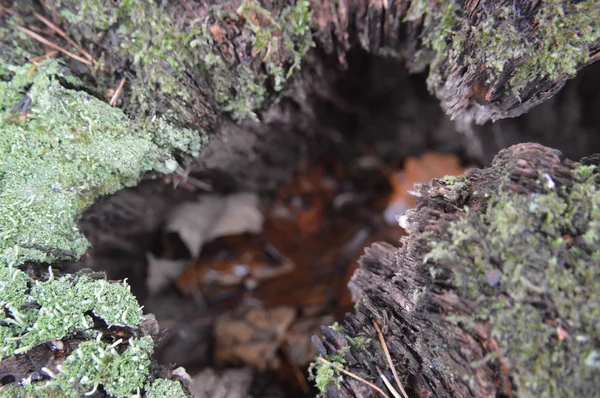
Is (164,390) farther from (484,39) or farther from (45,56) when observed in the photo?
(484,39)

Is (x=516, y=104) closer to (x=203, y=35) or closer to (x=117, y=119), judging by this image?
(x=203, y=35)

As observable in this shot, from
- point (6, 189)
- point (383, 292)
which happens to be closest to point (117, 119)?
point (6, 189)

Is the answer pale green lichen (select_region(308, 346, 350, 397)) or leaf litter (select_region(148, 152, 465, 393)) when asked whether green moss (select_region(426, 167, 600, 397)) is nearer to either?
pale green lichen (select_region(308, 346, 350, 397))

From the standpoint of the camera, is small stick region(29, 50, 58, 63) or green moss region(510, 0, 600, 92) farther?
small stick region(29, 50, 58, 63)

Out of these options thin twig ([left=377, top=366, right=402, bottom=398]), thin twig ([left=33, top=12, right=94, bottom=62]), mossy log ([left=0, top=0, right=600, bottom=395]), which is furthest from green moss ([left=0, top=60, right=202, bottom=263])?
thin twig ([left=377, top=366, right=402, bottom=398])

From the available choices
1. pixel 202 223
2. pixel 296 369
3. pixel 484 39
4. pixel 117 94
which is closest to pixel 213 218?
pixel 202 223

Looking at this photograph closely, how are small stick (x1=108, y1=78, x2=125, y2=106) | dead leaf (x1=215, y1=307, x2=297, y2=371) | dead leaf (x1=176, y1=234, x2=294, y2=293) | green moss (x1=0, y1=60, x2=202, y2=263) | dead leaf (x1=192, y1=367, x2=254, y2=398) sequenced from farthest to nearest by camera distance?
dead leaf (x1=176, y1=234, x2=294, y2=293) → dead leaf (x1=215, y1=307, x2=297, y2=371) → dead leaf (x1=192, y1=367, x2=254, y2=398) → small stick (x1=108, y1=78, x2=125, y2=106) → green moss (x1=0, y1=60, x2=202, y2=263)
